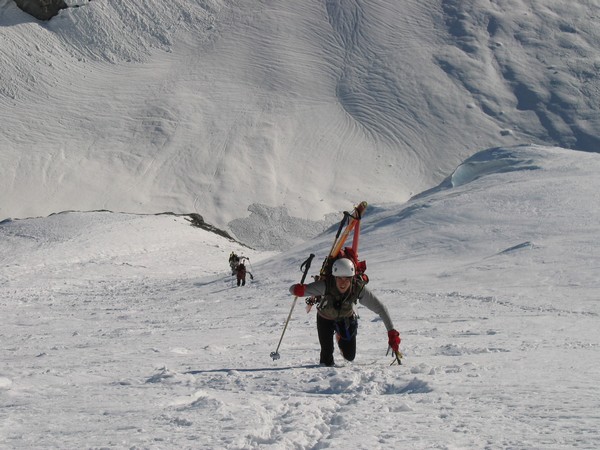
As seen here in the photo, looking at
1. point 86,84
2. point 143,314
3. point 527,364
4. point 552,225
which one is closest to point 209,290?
point 143,314

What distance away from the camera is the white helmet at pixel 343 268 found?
7.86m

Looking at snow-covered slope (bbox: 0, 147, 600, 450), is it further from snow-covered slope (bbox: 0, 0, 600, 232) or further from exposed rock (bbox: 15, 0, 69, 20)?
exposed rock (bbox: 15, 0, 69, 20)

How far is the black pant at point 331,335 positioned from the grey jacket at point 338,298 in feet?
0.33

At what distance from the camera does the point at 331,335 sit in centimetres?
839

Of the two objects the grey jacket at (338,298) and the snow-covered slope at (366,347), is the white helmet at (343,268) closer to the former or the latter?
the grey jacket at (338,298)

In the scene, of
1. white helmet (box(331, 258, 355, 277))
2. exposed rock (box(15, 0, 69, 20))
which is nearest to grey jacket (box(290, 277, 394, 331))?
white helmet (box(331, 258, 355, 277))

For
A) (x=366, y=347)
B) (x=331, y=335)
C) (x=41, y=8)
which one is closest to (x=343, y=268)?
(x=331, y=335)

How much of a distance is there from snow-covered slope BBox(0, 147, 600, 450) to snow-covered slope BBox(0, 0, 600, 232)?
45.0 m

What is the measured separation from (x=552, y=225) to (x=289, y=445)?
70.6 ft

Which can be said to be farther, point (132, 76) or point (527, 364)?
point (132, 76)

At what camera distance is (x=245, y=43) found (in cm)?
9581

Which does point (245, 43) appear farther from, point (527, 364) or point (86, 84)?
point (527, 364)

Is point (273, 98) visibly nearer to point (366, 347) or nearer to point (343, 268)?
point (366, 347)

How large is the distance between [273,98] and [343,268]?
83788 millimetres
